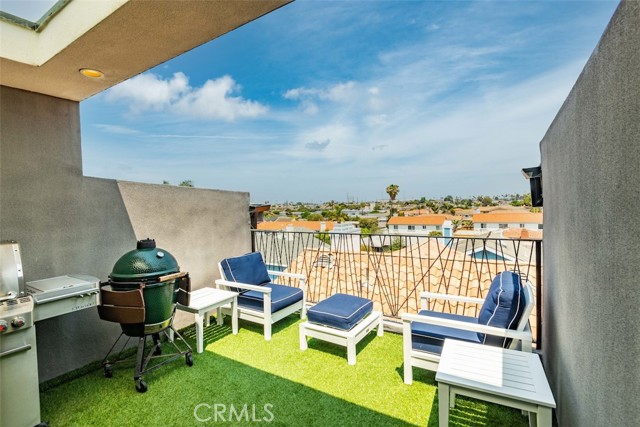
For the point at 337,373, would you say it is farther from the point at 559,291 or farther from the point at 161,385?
the point at 559,291

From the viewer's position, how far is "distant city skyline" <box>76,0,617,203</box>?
4.21 meters

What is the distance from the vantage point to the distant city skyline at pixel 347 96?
13.8 ft

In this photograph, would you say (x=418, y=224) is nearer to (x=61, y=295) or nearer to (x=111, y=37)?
(x=61, y=295)

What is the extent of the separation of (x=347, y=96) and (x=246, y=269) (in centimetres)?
1993

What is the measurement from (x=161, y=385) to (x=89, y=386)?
759 mm

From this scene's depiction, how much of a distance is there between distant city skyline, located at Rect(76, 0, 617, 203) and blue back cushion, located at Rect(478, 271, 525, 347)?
4.94 ft

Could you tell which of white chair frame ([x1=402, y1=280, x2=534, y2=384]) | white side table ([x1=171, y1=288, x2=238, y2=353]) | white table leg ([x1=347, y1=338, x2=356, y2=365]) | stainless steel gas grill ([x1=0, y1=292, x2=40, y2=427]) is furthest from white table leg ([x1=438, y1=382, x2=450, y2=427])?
stainless steel gas grill ([x1=0, y1=292, x2=40, y2=427])

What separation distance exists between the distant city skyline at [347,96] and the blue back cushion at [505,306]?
150 cm

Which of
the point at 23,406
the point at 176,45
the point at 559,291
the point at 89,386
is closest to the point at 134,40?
the point at 176,45

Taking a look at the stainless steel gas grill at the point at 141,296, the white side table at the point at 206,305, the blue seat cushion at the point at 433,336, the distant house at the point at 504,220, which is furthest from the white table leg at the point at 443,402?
the distant house at the point at 504,220

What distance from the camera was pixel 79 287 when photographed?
2791mm

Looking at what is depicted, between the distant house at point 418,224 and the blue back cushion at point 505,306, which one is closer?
the blue back cushion at point 505,306

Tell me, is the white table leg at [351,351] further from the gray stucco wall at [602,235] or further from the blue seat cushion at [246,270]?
the blue seat cushion at [246,270]

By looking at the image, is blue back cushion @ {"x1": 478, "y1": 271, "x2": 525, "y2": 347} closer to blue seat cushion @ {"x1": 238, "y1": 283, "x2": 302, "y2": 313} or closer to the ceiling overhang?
blue seat cushion @ {"x1": 238, "y1": 283, "x2": 302, "y2": 313}
